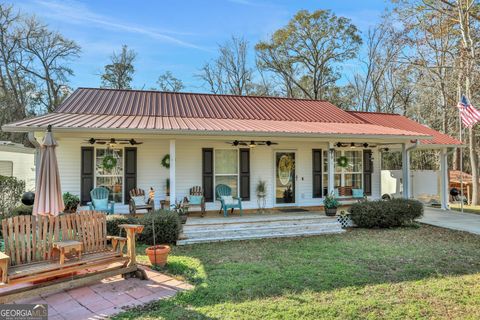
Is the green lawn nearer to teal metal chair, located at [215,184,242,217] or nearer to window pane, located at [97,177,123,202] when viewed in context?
teal metal chair, located at [215,184,242,217]

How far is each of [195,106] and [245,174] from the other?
3.43m

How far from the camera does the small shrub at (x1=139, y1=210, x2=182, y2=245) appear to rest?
289 inches

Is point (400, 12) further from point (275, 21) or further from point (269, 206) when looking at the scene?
point (275, 21)

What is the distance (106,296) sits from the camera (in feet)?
14.4

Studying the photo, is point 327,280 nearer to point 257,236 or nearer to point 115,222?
point 257,236

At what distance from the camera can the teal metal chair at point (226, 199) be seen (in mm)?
9375

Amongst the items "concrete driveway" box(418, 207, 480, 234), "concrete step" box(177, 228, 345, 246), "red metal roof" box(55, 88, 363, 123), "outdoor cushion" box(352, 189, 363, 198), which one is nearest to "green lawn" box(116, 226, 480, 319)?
"concrete step" box(177, 228, 345, 246)

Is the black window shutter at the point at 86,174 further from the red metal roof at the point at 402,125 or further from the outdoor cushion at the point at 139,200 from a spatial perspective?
the red metal roof at the point at 402,125

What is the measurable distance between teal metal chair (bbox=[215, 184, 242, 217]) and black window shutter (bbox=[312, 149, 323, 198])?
9.94 ft

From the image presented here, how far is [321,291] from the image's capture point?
4.49 meters

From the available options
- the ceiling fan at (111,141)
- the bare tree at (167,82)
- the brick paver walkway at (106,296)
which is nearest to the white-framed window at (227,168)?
the ceiling fan at (111,141)

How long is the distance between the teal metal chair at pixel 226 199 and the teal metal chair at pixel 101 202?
3.00 meters

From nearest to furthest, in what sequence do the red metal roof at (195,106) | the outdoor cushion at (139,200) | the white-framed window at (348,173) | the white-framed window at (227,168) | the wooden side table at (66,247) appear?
the wooden side table at (66,247) < the outdoor cushion at (139,200) < the white-framed window at (227,168) < the red metal roof at (195,106) < the white-framed window at (348,173)

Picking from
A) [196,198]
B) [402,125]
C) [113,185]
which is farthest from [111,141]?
[402,125]
